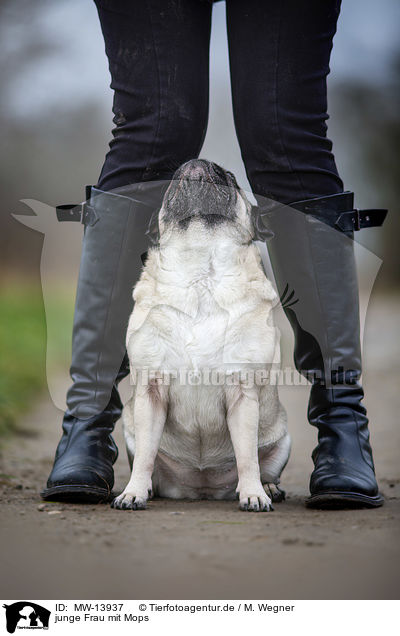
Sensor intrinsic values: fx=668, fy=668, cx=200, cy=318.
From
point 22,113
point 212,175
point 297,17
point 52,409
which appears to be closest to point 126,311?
point 212,175

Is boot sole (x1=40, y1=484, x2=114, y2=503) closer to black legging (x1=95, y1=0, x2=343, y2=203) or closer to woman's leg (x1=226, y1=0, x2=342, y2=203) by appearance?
black legging (x1=95, y1=0, x2=343, y2=203)

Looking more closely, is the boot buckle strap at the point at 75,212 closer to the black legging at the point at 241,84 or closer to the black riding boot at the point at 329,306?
the black legging at the point at 241,84

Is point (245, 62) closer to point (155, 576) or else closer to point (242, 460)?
point (242, 460)

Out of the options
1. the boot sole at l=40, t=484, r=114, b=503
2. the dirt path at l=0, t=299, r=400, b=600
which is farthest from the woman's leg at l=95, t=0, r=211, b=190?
the dirt path at l=0, t=299, r=400, b=600

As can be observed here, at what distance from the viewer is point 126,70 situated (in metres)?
2.32

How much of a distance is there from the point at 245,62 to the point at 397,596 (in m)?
1.68

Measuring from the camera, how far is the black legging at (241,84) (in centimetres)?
220

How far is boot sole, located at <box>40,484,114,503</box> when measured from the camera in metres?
2.17

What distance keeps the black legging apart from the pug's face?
9cm

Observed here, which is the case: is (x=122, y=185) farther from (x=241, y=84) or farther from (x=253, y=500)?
(x=253, y=500)
